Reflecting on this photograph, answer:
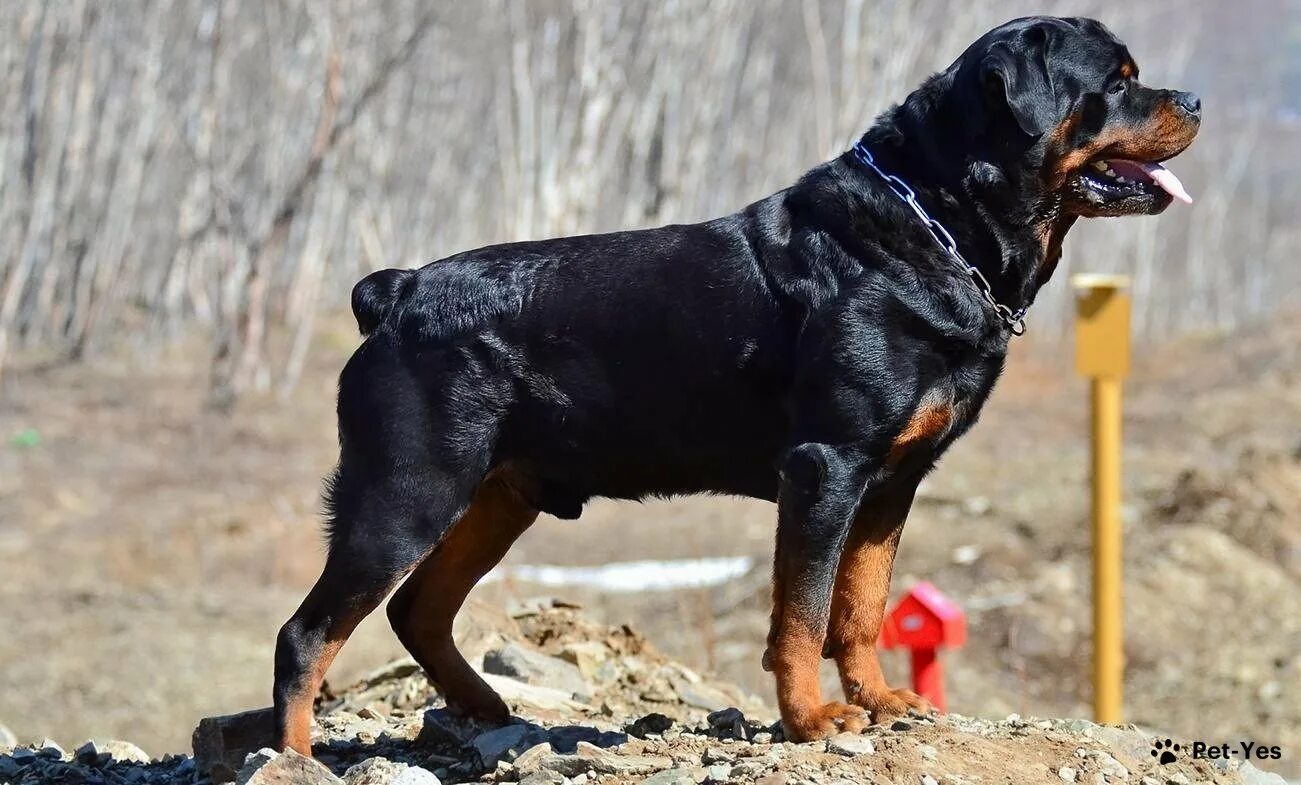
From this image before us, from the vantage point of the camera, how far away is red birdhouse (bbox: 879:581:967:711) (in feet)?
21.9

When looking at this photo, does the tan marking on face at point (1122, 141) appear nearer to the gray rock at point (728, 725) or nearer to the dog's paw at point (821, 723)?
the dog's paw at point (821, 723)

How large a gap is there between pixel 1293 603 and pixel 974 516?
3.98m

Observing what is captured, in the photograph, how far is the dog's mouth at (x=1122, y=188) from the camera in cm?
434

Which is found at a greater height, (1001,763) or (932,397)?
(932,397)

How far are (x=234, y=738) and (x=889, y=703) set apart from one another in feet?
6.62

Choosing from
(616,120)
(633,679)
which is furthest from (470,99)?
(633,679)

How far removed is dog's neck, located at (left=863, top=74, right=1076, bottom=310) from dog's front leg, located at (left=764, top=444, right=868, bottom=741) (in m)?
0.75

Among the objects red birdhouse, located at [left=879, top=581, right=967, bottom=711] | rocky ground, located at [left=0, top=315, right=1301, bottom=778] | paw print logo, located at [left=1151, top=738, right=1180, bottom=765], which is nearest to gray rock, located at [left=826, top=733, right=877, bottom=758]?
paw print logo, located at [left=1151, top=738, right=1180, bottom=765]

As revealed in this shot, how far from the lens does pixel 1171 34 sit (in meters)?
45.6

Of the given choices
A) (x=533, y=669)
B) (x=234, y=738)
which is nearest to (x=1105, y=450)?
(x=533, y=669)

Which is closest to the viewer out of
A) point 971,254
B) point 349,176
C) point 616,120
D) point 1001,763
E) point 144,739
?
point 1001,763

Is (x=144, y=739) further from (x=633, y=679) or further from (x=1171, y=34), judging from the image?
(x=1171, y=34)

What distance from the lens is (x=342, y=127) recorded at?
1877cm

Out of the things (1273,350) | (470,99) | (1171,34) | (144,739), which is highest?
(1171,34)
